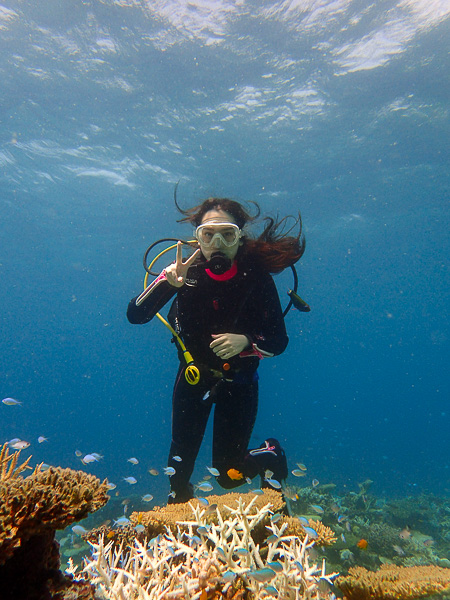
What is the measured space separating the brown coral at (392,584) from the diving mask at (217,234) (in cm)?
432

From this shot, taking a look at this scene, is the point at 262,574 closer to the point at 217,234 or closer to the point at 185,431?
the point at 185,431

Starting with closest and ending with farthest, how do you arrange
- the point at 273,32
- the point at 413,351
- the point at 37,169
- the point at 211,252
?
1. the point at 211,252
2. the point at 273,32
3. the point at 37,169
4. the point at 413,351

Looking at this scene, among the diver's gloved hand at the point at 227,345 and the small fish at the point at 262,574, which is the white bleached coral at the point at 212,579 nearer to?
the small fish at the point at 262,574

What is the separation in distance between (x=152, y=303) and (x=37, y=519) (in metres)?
3.93

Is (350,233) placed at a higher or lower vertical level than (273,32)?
higher

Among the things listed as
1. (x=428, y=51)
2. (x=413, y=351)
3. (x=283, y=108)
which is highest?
(x=413, y=351)

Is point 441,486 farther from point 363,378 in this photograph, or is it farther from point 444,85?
point 363,378

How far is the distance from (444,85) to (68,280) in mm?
42754

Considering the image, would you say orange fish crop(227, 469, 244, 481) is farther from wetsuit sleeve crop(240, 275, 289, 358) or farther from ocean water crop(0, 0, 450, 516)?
ocean water crop(0, 0, 450, 516)

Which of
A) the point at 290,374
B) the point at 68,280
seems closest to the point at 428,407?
the point at 290,374

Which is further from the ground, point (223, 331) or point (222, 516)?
point (223, 331)

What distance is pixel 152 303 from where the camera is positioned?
548 centimetres

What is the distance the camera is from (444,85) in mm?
16781

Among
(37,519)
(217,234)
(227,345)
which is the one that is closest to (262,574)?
(37,519)
